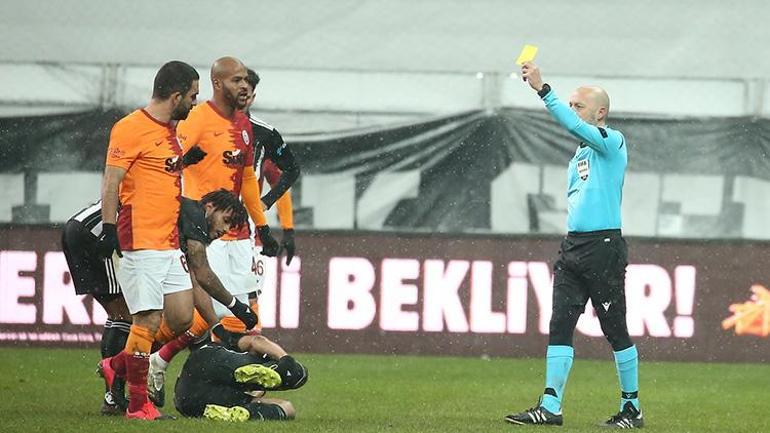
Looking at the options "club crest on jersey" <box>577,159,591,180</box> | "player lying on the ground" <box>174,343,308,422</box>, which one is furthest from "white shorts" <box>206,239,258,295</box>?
"club crest on jersey" <box>577,159,591,180</box>

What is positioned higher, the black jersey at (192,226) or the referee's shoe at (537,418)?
the black jersey at (192,226)

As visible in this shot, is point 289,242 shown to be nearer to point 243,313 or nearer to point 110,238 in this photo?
point 243,313

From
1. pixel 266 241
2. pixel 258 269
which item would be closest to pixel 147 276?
pixel 258 269

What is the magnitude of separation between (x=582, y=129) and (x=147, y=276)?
2.23 meters

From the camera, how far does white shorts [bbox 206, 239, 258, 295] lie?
8531mm

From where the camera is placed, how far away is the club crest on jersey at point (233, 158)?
27.3 ft

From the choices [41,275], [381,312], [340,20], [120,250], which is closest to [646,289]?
[381,312]

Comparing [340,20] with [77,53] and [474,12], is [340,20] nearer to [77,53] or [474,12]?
[474,12]

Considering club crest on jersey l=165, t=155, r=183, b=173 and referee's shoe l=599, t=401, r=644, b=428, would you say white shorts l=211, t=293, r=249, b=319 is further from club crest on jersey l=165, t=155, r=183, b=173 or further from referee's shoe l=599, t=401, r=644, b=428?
referee's shoe l=599, t=401, r=644, b=428

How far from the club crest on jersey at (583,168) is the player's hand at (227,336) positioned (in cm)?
192

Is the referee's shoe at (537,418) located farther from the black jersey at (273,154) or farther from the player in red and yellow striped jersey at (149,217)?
the black jersey at (273,154)

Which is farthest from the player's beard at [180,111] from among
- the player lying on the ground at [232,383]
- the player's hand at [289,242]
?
the player's hand at [289,242]

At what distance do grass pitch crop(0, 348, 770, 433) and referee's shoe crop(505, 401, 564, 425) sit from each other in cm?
12

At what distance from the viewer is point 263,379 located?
7.38 metres
